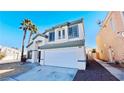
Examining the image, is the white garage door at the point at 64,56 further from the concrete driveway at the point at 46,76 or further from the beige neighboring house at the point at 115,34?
the beige neighboring house at the point at 115,34

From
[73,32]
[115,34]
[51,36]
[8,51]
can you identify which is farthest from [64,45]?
[8,51]

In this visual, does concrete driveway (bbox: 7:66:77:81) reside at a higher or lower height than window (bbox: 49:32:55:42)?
lower

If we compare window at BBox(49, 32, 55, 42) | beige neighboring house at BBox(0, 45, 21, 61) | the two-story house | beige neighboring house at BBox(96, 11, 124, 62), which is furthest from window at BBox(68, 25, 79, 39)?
beige neighboring house at BBox(0, 45, 21, 61)

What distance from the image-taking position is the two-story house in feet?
20.2

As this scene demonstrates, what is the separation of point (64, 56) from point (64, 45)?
2.46 ft

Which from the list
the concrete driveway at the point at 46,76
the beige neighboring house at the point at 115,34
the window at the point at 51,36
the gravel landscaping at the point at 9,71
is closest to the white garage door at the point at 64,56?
the concrete driveway at the point at 46,76

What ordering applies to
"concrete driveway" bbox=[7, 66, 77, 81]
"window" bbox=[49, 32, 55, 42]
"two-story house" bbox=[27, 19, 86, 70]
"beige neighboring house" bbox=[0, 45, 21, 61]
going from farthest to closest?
"window" bbox=[49, 32, 55, 42], "two-story house" bbox=[27, 19, 86, 70], "beige neighboring house" bbox=[0, 45, 21, 61], "concrete driveway" bbox=[7, 66, 77, 81]

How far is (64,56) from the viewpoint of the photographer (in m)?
6.65

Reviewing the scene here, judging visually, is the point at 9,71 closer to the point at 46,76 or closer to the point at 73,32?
the point at 46,76

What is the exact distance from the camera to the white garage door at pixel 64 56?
243 inches

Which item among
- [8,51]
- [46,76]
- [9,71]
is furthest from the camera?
[8,51]

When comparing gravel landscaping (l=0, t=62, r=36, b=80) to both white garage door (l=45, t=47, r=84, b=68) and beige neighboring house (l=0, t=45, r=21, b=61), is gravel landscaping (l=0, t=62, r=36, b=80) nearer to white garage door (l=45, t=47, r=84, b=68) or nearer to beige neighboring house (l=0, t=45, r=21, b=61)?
beige neighboring house (l=0, t=45, r=21, b=61)
